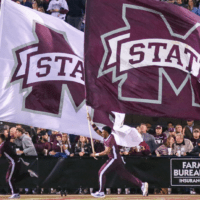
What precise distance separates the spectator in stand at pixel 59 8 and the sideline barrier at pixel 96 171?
259 inches

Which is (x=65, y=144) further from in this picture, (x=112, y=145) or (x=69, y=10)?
(x=69, y=10)

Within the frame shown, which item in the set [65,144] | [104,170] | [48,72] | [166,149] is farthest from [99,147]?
[48,72]

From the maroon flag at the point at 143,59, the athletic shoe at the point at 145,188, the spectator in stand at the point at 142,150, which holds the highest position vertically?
the maroon flag at the point at 143,59

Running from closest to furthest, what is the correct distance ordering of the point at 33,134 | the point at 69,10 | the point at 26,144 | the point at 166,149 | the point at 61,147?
the point at 26,144 → the point at 61,147 → the point at 166,149 → the point at 33,134 → the point at 69,10

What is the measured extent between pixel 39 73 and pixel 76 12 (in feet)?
25.0

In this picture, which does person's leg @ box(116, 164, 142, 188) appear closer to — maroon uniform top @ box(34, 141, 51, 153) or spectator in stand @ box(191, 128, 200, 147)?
maroon uniform top @ box(34, 141, 51, 153)

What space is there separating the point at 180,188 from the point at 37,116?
5.07 metres

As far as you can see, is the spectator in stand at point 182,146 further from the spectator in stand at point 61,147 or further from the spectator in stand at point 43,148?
the spectator in stand at point 43,148

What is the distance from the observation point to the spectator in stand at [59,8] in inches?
795

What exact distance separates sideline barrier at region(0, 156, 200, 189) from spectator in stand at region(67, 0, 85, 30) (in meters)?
6.69

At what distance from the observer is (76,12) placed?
2056cm

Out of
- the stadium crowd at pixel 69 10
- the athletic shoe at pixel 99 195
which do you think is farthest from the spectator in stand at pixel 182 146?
the stadium crowd at pixel 69 10

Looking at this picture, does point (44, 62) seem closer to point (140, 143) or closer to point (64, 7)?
point (140, 143)

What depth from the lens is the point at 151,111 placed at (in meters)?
10.8
